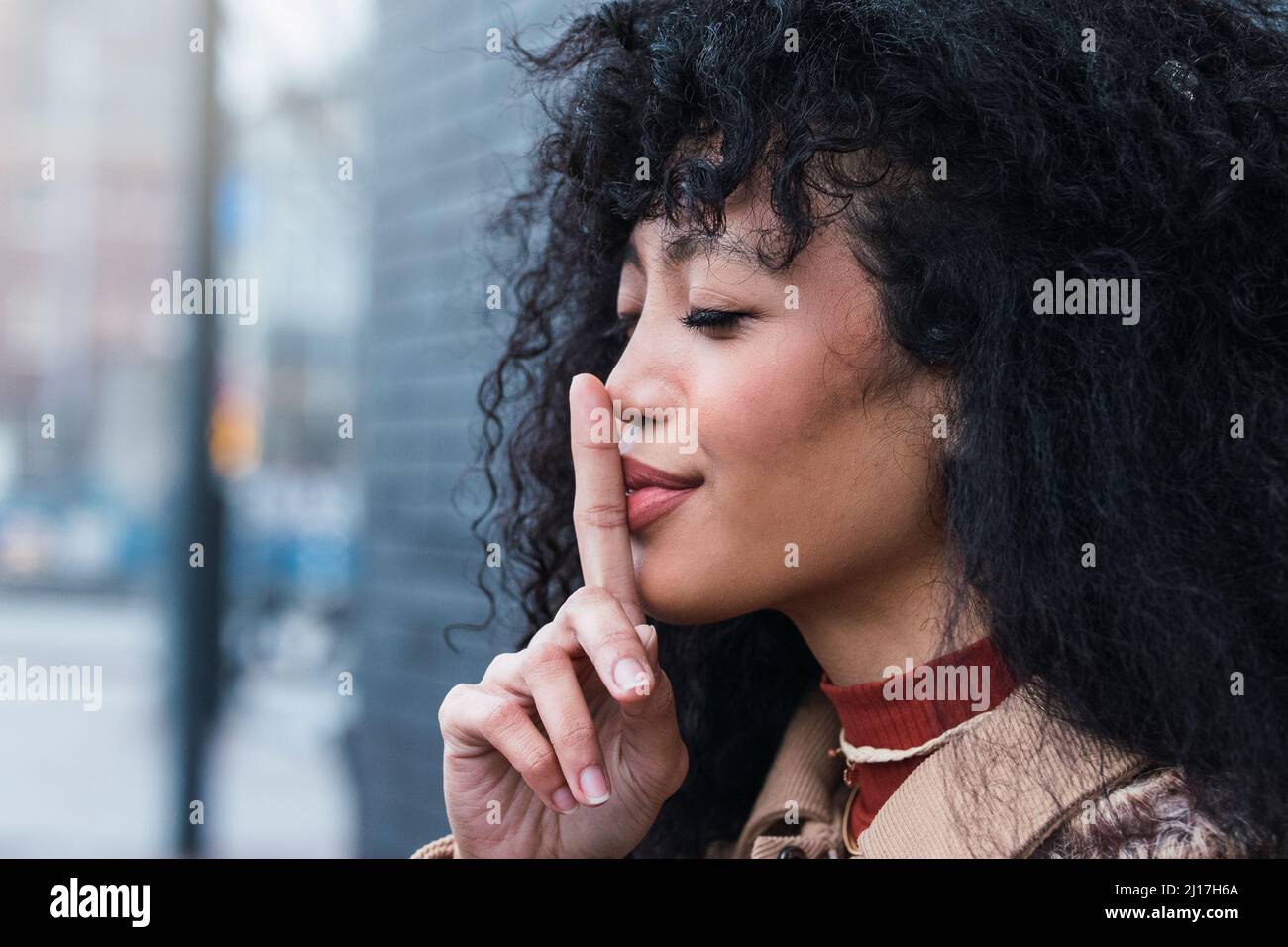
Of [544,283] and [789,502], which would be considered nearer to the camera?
[789,502]

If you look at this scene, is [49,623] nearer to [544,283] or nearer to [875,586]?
[544,283]

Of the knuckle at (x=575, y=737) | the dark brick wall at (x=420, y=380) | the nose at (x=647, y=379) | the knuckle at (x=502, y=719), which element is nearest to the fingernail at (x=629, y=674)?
the knuckle at (x=575, y=737)

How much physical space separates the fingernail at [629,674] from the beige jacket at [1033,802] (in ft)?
1.42

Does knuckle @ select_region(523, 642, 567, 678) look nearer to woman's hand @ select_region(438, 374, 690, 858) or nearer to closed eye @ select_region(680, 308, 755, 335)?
woman's hand @ select_region(438, 374, 690, 858)

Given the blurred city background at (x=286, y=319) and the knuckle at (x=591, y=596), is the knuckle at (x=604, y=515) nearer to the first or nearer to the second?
the knuckle at (x=591, y=596)

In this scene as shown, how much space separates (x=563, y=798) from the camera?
5.50ft

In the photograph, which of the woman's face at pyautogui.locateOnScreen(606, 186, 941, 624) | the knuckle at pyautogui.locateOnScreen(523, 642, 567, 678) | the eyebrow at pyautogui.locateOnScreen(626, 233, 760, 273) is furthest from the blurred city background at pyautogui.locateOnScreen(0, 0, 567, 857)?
the knuckle at pyautogui.locateOnScreen(523, 642, 567, 678)

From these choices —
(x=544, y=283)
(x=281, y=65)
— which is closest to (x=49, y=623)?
(x=281, y=65)

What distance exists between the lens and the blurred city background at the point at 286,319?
3572 mm

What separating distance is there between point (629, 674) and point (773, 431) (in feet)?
1.27

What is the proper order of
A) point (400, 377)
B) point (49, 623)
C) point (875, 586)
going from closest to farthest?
point (875, 586) → point (400, 377) → point (49, 623)

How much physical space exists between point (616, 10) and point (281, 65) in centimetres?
321

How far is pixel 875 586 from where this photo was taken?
171 centimetres

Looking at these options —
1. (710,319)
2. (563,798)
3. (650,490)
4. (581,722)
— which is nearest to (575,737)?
(581,722)
